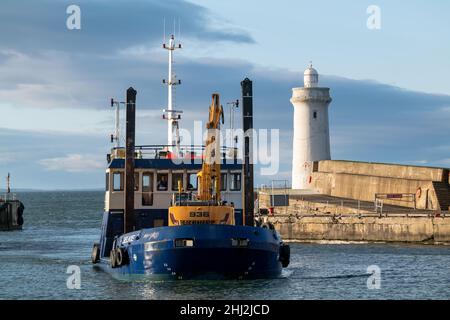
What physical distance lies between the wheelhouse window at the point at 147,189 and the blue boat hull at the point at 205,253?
6.02 m

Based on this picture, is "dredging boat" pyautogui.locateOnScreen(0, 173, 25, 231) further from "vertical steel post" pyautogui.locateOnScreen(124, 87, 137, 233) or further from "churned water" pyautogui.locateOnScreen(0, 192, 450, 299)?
"vertical steel post" pyautogui.locateOnScreen(124, 87, 137, 233)

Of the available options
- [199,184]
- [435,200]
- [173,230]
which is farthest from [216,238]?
[435,200]

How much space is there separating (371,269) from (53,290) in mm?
14470

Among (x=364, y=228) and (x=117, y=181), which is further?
(x=364, y=228)

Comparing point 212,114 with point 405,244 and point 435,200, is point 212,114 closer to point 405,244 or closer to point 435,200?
point 405,244

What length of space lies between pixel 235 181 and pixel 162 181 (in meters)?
3.23

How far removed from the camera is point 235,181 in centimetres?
4456

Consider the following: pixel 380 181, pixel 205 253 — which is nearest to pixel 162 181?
pixel 205 253

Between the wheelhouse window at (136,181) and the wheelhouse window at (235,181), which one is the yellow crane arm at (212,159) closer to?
the wheelhouse window at (235,181)

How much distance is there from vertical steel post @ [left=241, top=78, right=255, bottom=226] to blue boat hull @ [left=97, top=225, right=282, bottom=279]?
12.3 ft

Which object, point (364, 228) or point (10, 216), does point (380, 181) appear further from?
point (10, 216)

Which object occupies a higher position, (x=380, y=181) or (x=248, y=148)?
(x=248, y=148)
